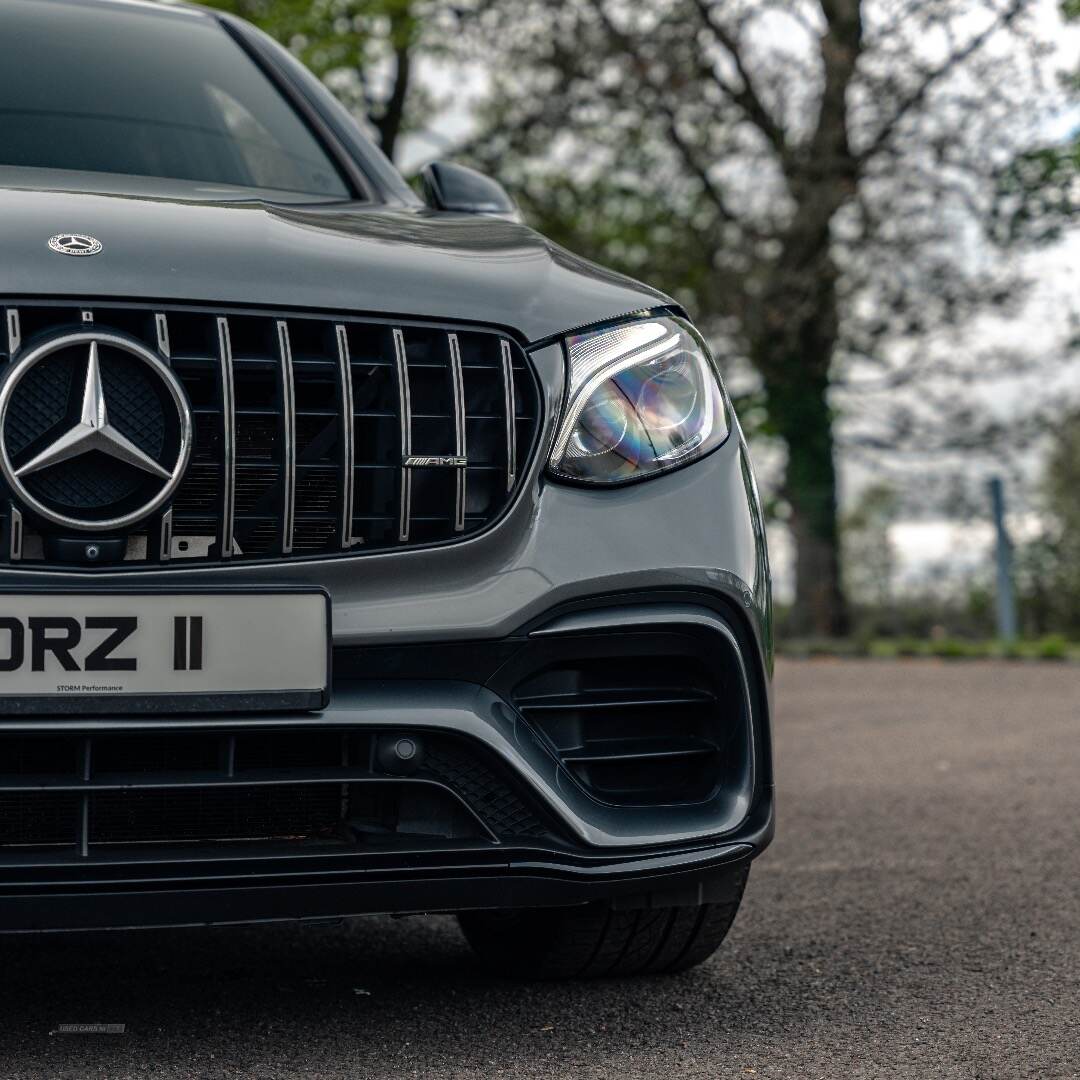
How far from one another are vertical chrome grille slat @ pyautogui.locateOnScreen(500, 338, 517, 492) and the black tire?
78 cm

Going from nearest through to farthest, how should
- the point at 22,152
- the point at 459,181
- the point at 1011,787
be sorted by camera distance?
1. the point at 22,152
2. the point at 459,181
3. the point at 1011,787

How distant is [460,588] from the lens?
8.14 feet

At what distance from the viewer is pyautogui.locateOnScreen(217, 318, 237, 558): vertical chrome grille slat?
7.88 feet

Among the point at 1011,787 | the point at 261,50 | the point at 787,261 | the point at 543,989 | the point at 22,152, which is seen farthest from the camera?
the point at 787,261

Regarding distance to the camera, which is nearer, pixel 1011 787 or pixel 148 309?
pixel 148 309

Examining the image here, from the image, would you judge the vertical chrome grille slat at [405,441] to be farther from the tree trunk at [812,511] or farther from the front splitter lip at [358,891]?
the tree trunk at [812,511]

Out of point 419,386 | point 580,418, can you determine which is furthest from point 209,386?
point 580,418

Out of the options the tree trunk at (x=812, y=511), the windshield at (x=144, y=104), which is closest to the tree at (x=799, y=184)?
the tree trunk at (x=812, y=511)

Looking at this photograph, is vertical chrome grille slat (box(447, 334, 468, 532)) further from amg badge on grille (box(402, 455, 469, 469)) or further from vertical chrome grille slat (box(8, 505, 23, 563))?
vertical chrome grille slat (box(8, 505, 23, 563))

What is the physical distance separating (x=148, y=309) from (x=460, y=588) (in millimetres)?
587

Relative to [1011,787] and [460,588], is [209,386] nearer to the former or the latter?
[460,588]

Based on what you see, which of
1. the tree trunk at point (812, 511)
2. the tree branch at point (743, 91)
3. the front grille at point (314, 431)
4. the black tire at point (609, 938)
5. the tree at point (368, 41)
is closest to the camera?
the front grille at point (314, 431)

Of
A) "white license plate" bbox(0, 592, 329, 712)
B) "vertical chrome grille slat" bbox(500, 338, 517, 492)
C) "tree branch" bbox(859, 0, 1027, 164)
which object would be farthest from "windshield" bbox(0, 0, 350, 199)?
"tree branch" bbox(859, 0, 1027, 164)

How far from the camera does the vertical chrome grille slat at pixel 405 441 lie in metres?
2.49
